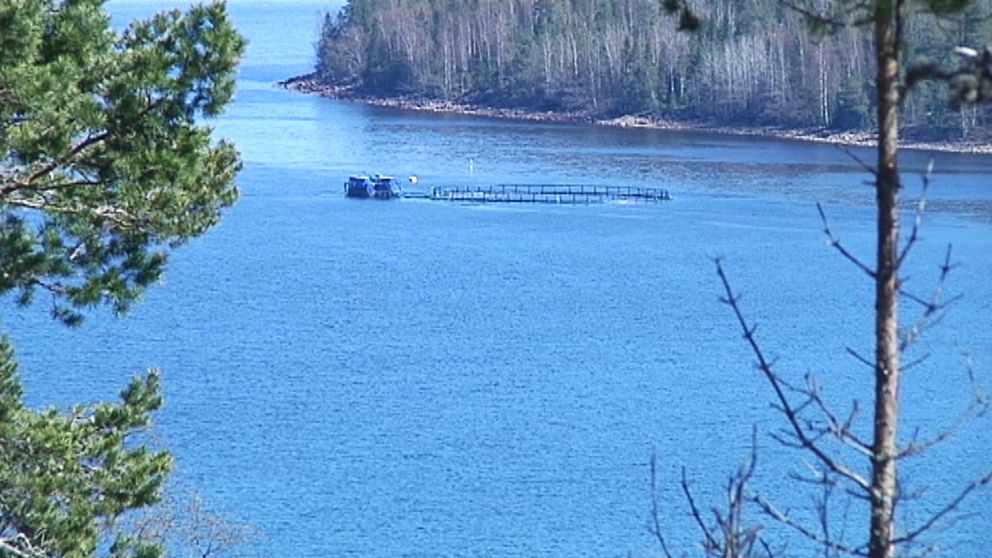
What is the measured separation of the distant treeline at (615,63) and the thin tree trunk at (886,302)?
43.9m

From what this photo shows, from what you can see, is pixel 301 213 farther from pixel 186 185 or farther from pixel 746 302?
pixel 186 185

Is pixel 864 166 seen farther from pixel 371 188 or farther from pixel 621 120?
pixel 621 120

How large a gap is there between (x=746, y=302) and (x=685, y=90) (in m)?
33.7

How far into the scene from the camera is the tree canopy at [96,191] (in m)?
6.59

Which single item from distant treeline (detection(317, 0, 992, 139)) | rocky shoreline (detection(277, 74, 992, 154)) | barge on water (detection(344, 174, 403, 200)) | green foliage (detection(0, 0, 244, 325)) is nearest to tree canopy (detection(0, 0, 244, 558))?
green foliage (detection(0, 0, 244, 325))

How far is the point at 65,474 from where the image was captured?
7.13 metres

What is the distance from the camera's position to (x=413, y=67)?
70.7 meters

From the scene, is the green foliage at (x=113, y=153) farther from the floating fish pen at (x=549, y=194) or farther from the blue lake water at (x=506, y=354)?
the floating fish pen at (x=549, y=194)

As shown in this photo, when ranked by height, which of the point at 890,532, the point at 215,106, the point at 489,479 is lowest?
the point at 489,479

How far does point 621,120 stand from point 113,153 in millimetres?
54389

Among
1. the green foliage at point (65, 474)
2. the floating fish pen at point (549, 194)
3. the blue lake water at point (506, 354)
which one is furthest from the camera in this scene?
the floating fish pen at point (549, 194)

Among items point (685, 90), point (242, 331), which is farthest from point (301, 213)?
point (685, 90)

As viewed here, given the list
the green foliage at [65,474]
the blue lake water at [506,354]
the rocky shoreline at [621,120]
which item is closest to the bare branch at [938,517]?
the blue lake water at [506,354]

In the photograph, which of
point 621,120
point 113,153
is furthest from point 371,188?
point 113,153
